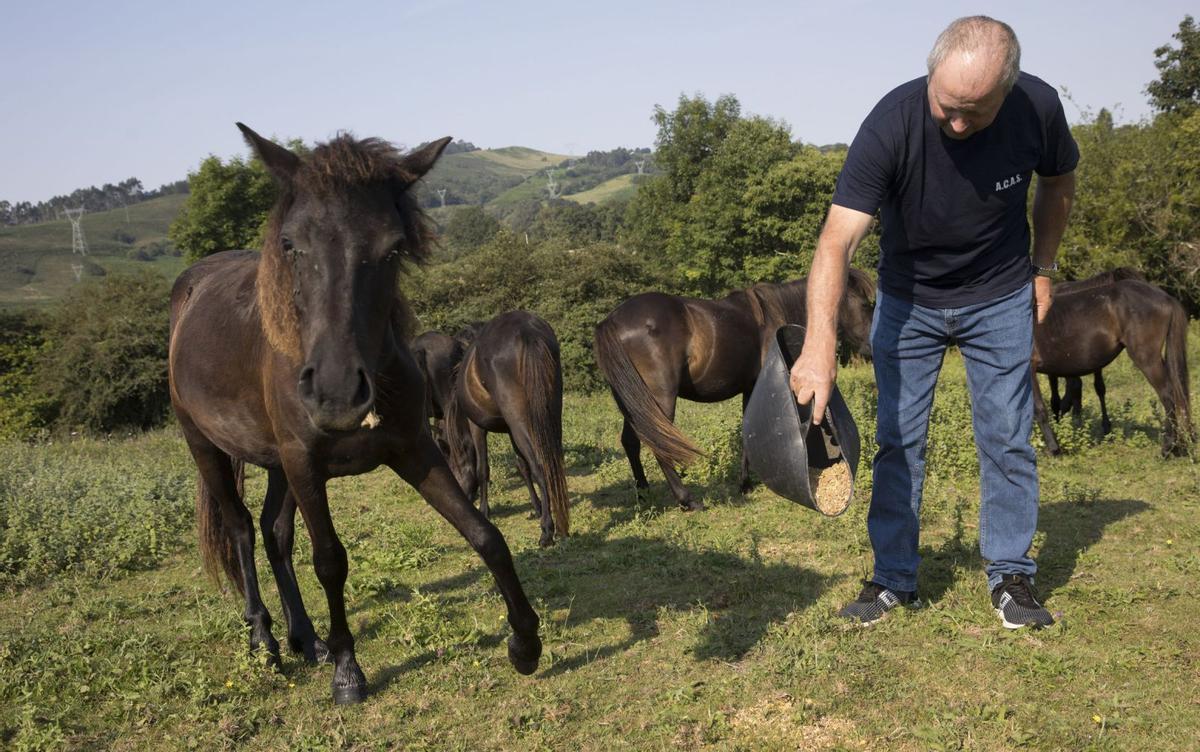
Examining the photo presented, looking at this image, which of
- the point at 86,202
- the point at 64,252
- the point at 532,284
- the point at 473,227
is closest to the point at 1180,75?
the point at 532,284

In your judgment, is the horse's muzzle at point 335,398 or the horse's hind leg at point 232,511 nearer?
the horse's muzzle at point 335,398

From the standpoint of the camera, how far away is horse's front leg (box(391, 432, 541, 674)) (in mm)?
3627

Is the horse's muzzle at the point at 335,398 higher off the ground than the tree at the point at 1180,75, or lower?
lower

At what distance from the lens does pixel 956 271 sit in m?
3.67

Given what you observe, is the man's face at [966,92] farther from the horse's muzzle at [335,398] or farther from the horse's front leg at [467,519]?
the horse's front leg at [467,519]

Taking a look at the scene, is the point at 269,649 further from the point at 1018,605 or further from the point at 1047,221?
the point at 1047,221

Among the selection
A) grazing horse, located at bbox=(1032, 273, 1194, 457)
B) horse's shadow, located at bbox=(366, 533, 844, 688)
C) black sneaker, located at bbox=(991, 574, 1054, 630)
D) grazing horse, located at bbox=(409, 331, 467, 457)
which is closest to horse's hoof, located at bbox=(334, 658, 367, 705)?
horse's shadow, located at bbox=(366, 533, 844, 688)

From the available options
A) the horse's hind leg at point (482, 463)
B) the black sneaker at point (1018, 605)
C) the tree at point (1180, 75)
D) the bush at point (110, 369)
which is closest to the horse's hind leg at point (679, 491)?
the horse's hind leg at point (482, 463)

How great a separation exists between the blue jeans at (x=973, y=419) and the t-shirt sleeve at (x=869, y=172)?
0.65 meters

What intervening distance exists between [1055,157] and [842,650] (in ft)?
7.59

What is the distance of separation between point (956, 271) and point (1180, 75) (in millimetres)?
42508

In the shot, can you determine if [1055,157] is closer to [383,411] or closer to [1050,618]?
[1050,618]

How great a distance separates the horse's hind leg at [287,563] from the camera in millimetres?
4449

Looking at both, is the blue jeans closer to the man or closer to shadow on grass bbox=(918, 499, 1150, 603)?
the man
